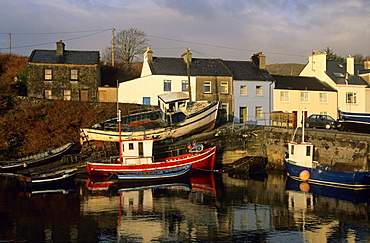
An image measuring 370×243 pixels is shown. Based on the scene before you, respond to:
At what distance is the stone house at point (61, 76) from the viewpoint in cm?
3731

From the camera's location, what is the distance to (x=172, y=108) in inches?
1205

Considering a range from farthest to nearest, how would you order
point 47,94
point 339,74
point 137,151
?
point 339,74, point 47,94, point 137,151

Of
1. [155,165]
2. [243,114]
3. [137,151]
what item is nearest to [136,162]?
[137,151]

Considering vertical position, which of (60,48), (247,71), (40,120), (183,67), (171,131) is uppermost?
(60,48)

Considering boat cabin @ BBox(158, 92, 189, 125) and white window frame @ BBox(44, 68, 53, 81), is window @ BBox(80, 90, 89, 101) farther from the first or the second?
boat cabin @ BBox(158, 92, 189, 125)

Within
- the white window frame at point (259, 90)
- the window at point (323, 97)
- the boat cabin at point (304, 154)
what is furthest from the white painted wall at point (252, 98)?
the boat cabin at point (304, 154)

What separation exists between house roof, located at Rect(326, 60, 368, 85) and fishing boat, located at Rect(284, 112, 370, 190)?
1904 centimetres

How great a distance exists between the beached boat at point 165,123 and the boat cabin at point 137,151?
3383 millimetres

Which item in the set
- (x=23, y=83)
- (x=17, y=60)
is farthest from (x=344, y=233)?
(x=17, y=60)

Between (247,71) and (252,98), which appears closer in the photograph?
(252,98)

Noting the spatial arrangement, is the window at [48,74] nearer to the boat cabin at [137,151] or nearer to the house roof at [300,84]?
the boat cabin at [137,151]

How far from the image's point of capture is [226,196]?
20203mm

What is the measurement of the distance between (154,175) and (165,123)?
7346 millimetres

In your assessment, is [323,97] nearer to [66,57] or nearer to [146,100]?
[146,100]
